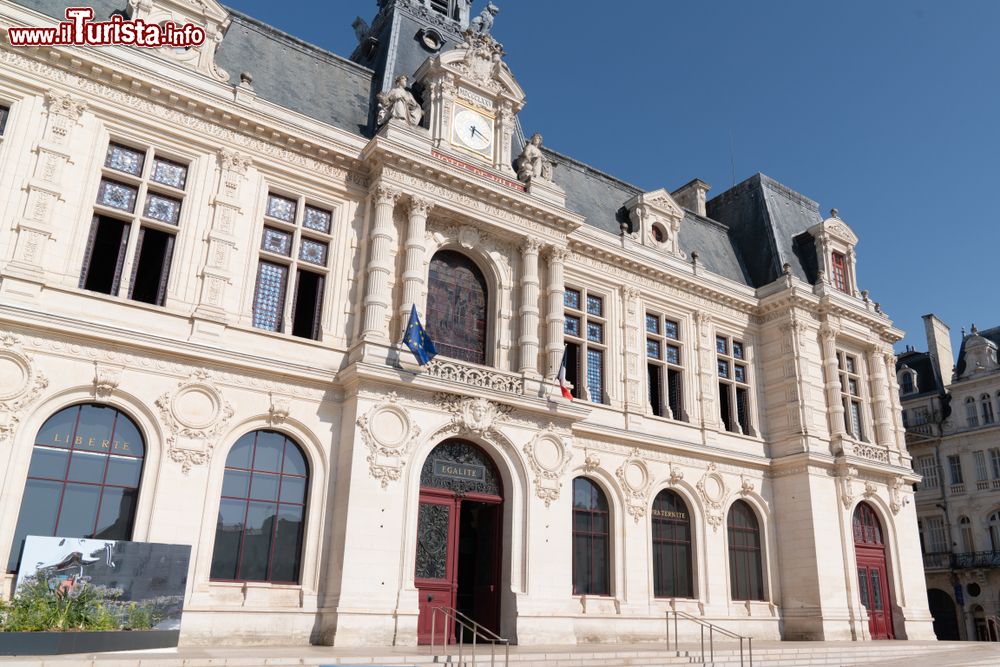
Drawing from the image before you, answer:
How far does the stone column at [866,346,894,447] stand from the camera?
25406mm

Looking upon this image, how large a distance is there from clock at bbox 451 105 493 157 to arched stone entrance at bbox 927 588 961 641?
30837mm

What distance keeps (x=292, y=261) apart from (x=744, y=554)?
14.5 meters

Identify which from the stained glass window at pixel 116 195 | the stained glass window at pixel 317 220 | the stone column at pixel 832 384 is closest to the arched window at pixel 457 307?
the stained glass window at pixel 317 220

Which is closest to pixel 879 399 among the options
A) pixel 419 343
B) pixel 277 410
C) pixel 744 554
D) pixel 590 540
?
pixel 744 554

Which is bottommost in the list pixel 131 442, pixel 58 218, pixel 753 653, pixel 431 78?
pixel 753 653

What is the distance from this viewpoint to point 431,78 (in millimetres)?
19391

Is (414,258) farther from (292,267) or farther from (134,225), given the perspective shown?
(134,225)

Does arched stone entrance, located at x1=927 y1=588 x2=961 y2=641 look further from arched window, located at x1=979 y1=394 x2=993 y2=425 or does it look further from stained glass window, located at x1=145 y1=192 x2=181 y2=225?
stained glass window, located at x1=145 y1=192 x2=181 y2=225

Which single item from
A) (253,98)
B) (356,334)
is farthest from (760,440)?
(253,98)

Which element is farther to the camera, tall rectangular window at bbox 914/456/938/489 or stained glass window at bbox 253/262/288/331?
tall rectangular window at bbox 914/456/938/489

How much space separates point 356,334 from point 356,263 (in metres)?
1.65

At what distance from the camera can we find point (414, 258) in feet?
56.4

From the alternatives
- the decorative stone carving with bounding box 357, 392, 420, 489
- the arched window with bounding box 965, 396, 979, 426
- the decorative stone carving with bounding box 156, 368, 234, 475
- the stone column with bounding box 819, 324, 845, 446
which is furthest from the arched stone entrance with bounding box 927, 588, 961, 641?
the decorative stone carving with bounding box 156, 368, 234, 475

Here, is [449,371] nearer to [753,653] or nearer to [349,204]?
[349,204]
